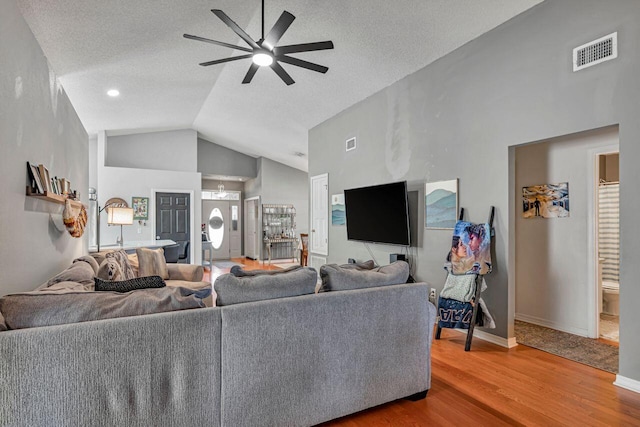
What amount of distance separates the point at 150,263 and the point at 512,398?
398 cm

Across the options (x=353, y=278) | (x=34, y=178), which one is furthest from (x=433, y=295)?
(x=34, y=178)

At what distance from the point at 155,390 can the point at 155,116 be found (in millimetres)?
6463

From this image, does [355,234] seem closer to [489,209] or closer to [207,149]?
[489,209]

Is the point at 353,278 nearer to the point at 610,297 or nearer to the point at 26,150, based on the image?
the point at 26,150

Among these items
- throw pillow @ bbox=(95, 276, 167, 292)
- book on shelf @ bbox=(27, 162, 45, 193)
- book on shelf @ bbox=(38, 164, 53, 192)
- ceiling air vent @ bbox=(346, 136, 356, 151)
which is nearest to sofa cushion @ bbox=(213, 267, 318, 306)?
throw pillow @ bbox=(95, 276, 167, 292)

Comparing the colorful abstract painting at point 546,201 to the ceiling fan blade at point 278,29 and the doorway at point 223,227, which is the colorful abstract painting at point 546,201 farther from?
the doorway at point 223,227

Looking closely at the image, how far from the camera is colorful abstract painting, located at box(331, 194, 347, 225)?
5.89 m

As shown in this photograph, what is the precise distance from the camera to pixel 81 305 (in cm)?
162

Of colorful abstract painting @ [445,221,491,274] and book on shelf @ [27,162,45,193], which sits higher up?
book on shelf @ [27,162,45,193]

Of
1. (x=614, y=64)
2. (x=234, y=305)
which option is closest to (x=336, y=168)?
(x=614, y=64)

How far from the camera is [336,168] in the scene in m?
6.13

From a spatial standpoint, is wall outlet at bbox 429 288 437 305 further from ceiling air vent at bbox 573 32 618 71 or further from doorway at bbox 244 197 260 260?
doorway at bbox 244 197 260 260

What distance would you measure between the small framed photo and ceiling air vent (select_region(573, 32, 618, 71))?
7871mm

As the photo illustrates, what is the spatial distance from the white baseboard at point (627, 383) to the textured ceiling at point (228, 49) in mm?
3143
